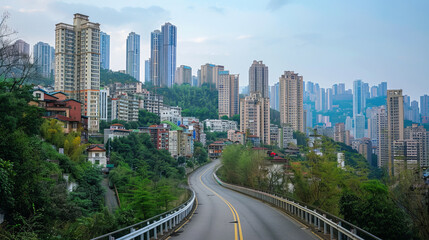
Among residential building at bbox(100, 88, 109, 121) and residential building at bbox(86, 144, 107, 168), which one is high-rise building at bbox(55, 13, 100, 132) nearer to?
residential building at bbox(100, 88, 109, 121)

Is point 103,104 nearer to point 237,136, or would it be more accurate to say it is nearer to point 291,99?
point 237,136

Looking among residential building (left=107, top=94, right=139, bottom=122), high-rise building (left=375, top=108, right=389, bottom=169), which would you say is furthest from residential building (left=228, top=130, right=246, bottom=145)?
high-rise building (left=375, top=108, right=389, bottom=169)

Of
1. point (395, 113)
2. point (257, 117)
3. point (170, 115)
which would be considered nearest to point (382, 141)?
point (395, 113)

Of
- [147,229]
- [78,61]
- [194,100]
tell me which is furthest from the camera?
[194,100]

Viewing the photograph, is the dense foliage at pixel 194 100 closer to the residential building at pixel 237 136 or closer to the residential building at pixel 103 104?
the residential building at pixel 237 136

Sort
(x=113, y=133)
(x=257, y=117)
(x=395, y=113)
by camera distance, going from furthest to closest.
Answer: (x=257, y=117)
(x=395, y=113)
(x=113, y=133)

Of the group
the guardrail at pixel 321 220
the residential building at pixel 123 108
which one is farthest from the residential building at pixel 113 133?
the guardrail at pixel 321 220

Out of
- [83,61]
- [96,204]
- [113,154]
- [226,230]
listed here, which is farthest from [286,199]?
[83,61]

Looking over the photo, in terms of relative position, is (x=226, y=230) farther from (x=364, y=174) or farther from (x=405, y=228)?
(x=364, y=174)
